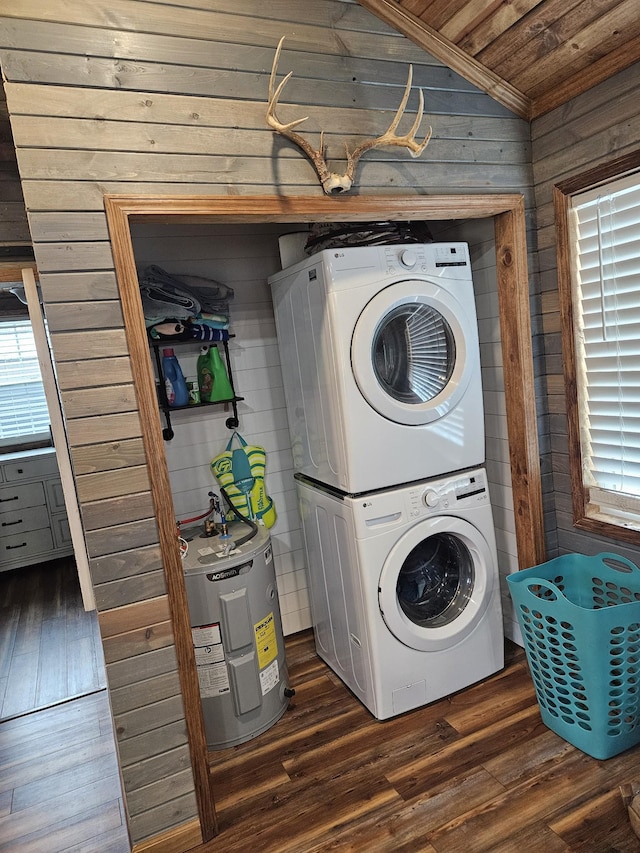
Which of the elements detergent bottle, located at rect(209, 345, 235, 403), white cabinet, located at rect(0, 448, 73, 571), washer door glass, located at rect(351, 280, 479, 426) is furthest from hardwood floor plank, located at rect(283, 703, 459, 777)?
white cabinet, located at rect(0, 448, 73, 571)

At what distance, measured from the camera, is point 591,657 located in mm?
1774

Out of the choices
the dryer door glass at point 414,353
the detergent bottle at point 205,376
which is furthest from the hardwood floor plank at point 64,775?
the dryer door glass at point 414,353

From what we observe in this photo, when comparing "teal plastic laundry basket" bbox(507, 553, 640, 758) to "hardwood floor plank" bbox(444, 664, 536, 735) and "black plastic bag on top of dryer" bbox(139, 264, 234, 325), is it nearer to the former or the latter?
"hardwood floor plank" bbox(444, 664, 536, 735)

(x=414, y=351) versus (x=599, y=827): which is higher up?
(x=414, y=351)

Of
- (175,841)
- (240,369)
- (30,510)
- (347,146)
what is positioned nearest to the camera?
(175,841)

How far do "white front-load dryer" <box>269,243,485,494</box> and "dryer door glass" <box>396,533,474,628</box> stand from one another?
340mm

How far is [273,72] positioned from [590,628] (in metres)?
1.93

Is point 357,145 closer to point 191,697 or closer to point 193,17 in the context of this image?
point 193,17

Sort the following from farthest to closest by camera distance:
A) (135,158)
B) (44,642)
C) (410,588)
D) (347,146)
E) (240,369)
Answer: (44,642), (240,369), (410,588), (347,146), (135,158)

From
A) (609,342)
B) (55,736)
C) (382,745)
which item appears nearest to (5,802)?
(55,736)

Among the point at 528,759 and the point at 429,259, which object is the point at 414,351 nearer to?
the point at 429,259

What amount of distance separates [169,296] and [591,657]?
79.6 inches

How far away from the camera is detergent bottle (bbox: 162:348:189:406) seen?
239 cm

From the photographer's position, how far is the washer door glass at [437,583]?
206 centimetres
